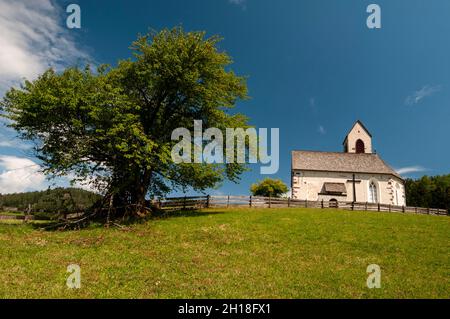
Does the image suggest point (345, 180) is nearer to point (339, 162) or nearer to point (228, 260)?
point (339, 162)

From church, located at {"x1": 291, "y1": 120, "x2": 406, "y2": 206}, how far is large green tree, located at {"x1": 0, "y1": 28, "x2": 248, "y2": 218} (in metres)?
23.7

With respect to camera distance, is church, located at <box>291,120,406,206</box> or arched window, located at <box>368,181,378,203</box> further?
arched window, located at <box>368,181,378,203</box>

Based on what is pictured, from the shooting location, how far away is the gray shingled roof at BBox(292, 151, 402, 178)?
1844 inches

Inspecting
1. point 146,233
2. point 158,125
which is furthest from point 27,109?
point 146,233

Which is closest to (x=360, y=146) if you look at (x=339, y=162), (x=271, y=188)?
(x=339, y=162)

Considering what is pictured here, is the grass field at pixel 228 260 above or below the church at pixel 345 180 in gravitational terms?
below

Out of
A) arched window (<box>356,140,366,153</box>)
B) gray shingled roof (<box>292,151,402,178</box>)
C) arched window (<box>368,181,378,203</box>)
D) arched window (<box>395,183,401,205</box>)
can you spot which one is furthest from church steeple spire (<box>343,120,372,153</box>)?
arched window (<box>368,181,378,203</box>)

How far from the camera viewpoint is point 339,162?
48438 millimetres

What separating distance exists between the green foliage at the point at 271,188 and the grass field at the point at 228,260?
5620 centimetres

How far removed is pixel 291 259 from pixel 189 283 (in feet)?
17.1

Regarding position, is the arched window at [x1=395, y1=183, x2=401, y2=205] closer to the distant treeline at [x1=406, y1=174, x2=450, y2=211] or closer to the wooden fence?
the wooden fence

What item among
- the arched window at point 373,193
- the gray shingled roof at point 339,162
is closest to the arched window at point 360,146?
the gray shingled roof at point 339,162

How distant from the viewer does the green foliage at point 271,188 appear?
76.8 m

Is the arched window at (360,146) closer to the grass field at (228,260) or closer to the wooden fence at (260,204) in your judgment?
the wooden fence at (260,204)
